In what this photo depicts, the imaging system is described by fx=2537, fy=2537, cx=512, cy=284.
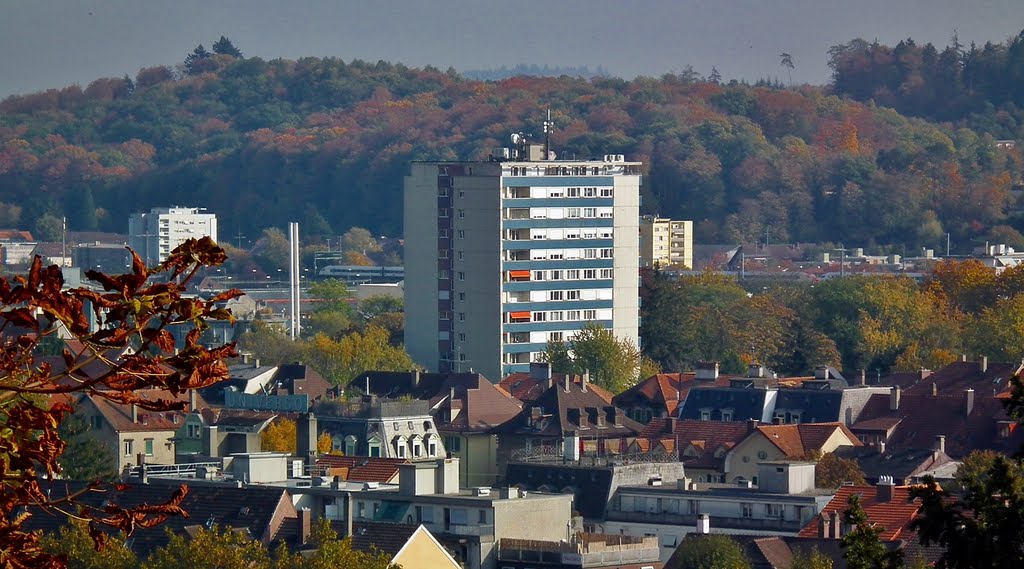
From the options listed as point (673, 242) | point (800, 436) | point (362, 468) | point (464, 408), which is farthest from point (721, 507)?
point (673, 242)

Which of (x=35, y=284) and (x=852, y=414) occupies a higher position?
(x=35, y=284)

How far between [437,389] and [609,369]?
614 inches

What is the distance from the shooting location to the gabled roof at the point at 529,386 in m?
72.2

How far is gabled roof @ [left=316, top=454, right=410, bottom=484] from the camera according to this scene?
4959 centimetres

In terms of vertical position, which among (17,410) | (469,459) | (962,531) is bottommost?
(469,459)

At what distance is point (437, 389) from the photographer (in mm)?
71188

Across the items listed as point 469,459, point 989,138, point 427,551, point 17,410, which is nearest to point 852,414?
point 469,459

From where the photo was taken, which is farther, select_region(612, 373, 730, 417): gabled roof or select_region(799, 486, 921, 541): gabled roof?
select_region(612, 373, 730, 417): gabled roof

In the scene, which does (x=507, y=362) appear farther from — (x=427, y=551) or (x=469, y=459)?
(x=427, y=551)

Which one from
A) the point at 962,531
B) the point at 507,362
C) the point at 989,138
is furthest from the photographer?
the point at 989,138

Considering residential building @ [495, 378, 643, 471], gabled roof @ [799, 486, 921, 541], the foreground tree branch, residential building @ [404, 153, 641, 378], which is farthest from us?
residential building @ [404, 153, 641, 378]

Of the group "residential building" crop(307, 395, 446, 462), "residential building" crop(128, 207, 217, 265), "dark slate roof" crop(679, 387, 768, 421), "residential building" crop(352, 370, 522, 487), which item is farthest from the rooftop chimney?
"residential building" crop(128, 207, 217, 265)

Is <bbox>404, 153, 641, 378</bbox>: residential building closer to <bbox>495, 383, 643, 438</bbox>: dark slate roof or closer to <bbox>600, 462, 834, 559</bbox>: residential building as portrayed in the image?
<bbox>495, 383, 643, 438</bbox>: dark slate roof

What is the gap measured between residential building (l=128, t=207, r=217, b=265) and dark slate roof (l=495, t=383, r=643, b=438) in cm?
11881
